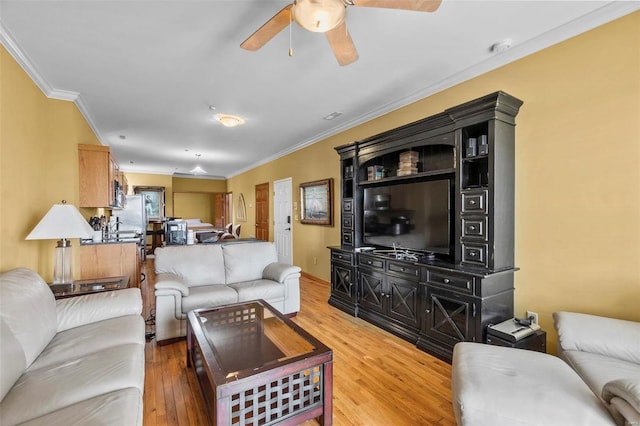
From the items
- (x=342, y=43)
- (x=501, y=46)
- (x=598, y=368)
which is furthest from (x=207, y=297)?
(x=501, y=46)

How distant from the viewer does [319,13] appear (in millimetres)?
1466

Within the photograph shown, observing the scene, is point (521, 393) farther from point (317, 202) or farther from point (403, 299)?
point (317, 202)

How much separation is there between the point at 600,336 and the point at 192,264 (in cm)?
351

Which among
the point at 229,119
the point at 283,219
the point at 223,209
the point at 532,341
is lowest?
the point at 532,341

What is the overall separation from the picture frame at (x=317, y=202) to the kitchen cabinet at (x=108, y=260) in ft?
9.35

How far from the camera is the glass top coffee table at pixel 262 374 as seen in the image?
4.75 ft

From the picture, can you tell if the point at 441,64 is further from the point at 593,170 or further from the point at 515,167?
the point at 593,170

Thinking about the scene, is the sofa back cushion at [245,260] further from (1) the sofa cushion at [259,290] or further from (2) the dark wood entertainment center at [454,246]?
(2) the dark wood entertainment center at [454,246]

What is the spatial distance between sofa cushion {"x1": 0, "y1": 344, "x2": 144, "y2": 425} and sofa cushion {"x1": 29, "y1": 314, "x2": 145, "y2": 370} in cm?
8

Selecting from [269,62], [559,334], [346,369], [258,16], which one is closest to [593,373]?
[559,334]

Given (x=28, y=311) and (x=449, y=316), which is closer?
(x=28, y=311)

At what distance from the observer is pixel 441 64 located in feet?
8.79

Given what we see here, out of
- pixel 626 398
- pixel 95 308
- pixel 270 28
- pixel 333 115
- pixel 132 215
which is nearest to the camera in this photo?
pixel 626 398

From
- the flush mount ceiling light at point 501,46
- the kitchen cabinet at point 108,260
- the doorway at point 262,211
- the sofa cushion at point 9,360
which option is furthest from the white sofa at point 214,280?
the doorway at point 262,211
